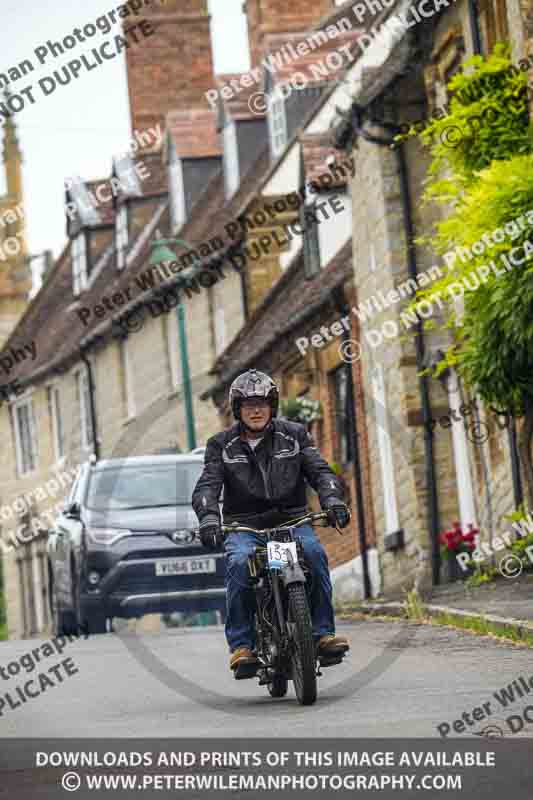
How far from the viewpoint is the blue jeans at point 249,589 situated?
1059 cm

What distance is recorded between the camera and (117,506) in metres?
19.5

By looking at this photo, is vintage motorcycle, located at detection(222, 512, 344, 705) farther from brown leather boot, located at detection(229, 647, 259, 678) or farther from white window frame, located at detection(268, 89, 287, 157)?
white window frame, located at detection(268, 89, 287, 157)

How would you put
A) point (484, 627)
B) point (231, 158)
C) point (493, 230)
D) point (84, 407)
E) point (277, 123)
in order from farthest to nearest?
point (84, 407)
point (231, 158)
point (277, 123)
point (493, 230)
point (484, 627)

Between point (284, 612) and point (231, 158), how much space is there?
3068 centimetres

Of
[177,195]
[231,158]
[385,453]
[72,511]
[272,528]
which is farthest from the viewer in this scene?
[177,195]

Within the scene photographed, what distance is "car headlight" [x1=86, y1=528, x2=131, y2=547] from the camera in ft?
62.1

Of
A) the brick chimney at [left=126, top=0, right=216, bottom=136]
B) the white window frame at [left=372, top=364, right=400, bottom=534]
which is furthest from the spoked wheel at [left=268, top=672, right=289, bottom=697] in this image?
the brick chimney at [left=126, top=0, right=216, bottom=136]

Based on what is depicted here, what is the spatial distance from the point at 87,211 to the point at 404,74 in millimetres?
27868

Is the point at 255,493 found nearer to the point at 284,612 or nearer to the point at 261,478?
the point at 261,478

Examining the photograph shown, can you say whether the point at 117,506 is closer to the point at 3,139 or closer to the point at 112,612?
the point at 112,612

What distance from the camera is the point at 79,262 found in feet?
168
